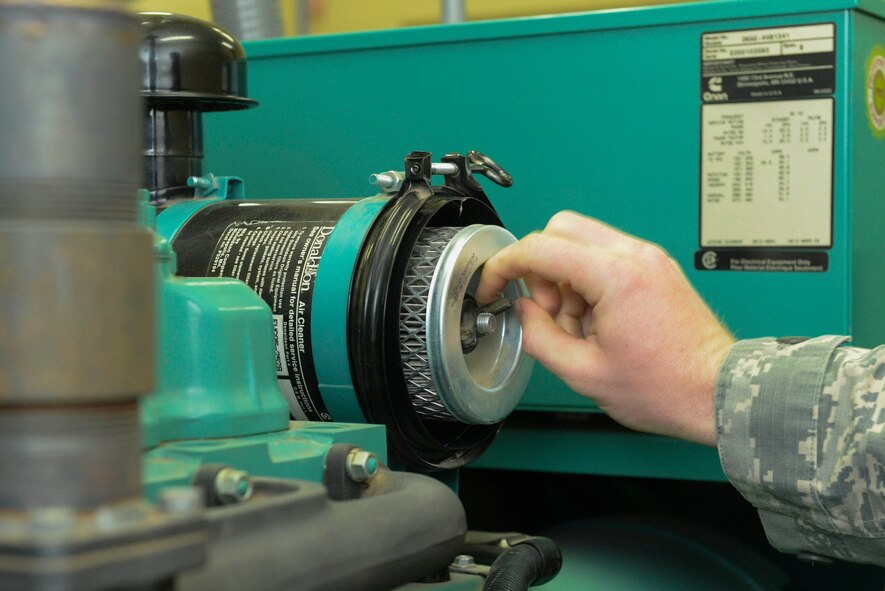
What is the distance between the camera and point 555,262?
0.83 m

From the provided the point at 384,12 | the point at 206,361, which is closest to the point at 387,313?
the point at 206,361

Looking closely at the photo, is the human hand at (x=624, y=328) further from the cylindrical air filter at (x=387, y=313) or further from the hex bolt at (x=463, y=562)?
the hex bolt at (x=463, y=562)

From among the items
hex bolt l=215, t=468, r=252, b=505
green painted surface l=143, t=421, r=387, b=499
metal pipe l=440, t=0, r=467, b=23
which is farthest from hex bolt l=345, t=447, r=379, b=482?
metal pipe l=440, t=0, r=467, b=23

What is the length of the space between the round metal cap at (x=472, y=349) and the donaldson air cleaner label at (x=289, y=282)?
11 cm

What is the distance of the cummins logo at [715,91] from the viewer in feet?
3.57

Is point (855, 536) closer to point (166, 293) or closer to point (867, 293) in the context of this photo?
point (867, 293)

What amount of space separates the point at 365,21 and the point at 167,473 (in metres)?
2.31

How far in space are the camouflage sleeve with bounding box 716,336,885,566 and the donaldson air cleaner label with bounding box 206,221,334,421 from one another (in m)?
0.32

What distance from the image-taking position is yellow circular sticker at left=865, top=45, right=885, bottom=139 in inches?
42.9

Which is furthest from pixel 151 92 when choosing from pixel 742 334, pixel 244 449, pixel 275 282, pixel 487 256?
pixel 742 334

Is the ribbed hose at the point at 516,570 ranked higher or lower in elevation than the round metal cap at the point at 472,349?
lower

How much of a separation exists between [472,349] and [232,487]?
1.24ft

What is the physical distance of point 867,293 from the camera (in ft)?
3.64

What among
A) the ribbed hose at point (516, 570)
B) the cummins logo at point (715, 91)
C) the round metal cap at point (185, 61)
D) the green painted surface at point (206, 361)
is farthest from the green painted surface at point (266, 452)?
the cummins logo at point (715, 91)
